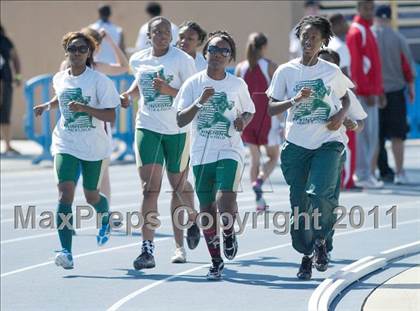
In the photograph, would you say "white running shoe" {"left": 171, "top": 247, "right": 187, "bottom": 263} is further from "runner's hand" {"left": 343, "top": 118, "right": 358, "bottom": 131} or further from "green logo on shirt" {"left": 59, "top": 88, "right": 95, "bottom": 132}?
"runner's hand" {"left": 343, "top": 118, "right": 358, "bottom": 131}

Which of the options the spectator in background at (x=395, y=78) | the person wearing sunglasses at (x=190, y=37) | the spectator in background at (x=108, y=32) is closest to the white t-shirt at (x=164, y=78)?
the person wearing sunglasses at (x=190, y=37)

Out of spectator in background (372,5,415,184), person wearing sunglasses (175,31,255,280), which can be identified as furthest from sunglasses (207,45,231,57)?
spectator in background (372,5,415,184)

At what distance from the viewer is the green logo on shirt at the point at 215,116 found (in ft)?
35.8

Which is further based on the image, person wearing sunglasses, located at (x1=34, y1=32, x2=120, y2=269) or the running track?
person wearing sunglasses, located at (x1=34, y1=32, x2=120, y2=269)

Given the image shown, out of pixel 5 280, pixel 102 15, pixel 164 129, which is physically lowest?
pixel 5 280

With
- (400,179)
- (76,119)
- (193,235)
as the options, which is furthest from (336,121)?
(400,179)

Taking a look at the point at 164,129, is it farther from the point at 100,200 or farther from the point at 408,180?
the point at 408,180

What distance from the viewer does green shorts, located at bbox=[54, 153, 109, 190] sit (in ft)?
38.6

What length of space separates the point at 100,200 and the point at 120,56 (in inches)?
103

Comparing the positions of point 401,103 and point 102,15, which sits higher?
point 102,15

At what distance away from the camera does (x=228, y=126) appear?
1095 centimetres

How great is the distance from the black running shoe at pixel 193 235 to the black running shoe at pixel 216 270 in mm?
785

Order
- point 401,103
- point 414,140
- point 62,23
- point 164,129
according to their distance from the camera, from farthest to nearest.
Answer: point 62,23 < point 414,140 < point 401,103 < point 164,129

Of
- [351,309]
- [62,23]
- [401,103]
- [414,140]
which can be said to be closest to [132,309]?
[351,309]
